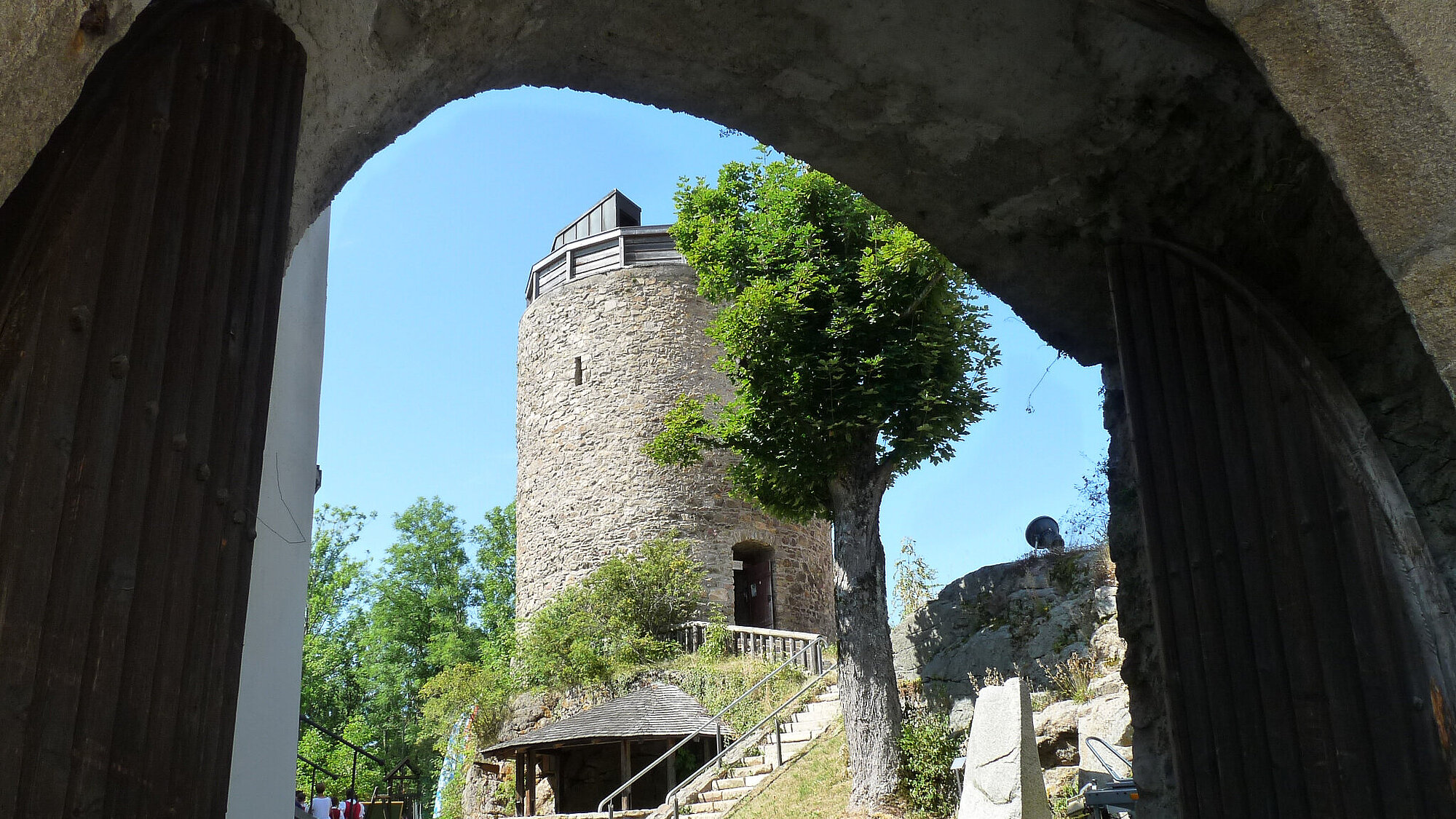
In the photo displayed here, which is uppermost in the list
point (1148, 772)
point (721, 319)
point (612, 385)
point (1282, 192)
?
point (612, 385)

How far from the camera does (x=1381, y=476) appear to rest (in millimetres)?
2514

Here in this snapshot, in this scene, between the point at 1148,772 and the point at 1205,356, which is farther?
the point at 1148,772

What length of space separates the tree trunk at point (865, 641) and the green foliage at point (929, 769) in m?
0.19

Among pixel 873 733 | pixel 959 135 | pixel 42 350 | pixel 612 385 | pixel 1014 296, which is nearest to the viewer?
pixel 42 350

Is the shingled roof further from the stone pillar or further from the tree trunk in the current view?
the stone pillar

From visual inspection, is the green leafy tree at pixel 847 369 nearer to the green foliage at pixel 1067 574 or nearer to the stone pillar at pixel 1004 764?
the green foliage at pixel 1067 574

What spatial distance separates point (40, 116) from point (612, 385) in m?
20.4

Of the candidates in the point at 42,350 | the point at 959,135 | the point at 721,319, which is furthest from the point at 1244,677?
the point at 721,319

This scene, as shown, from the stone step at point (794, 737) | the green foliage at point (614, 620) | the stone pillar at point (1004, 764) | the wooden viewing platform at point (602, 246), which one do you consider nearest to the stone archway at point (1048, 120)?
the stone pillar at point (1004, 764)

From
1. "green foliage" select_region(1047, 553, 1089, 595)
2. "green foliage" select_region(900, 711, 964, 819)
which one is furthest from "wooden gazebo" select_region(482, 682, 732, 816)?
"green foliage" select_region(1047, 553, 1089, 595)

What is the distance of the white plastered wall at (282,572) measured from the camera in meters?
3.89

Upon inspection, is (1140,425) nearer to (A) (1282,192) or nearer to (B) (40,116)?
(A) (1282,192)

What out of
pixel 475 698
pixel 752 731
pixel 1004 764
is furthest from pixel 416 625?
pixel 1004 764

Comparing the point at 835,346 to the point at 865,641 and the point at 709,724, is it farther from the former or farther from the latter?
the point at 709,724
